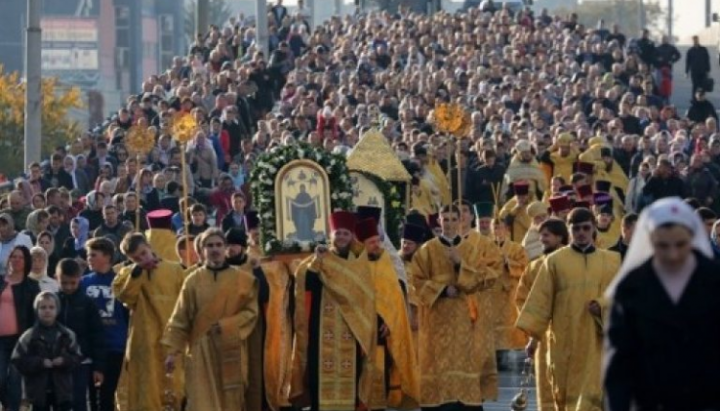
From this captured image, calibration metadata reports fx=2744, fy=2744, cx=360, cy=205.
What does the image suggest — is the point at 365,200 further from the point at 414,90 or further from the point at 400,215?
the point at 414,90

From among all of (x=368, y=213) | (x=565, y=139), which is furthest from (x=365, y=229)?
(x=565, y=139)

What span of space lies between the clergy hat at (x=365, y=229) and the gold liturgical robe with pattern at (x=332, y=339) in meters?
0.21

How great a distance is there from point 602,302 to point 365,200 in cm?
685

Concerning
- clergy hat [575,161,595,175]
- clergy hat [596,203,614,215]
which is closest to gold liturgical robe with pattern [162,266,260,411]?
clergy hat [596,203,614,215]

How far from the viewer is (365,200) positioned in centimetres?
2402

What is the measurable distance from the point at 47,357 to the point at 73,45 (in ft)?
354

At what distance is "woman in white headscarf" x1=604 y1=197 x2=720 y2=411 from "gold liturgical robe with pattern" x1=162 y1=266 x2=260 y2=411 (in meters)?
8.05

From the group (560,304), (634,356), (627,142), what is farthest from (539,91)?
(634,356)

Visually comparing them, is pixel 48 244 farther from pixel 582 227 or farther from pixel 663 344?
pixel 663 344

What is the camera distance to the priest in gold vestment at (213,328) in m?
18.2

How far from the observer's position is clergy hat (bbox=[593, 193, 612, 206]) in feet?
81.4

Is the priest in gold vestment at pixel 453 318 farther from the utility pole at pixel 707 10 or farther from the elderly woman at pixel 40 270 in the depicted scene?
the utility pole at pixel 707 10

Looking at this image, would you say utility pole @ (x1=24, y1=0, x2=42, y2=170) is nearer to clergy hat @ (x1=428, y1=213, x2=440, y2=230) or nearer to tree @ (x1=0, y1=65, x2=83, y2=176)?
clergy hat @ (x1=428, y1=213, x2=440, y2=230)

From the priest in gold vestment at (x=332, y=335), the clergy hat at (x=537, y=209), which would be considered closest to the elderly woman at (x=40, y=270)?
the priest in gold vestment at (x=332, y=335)
